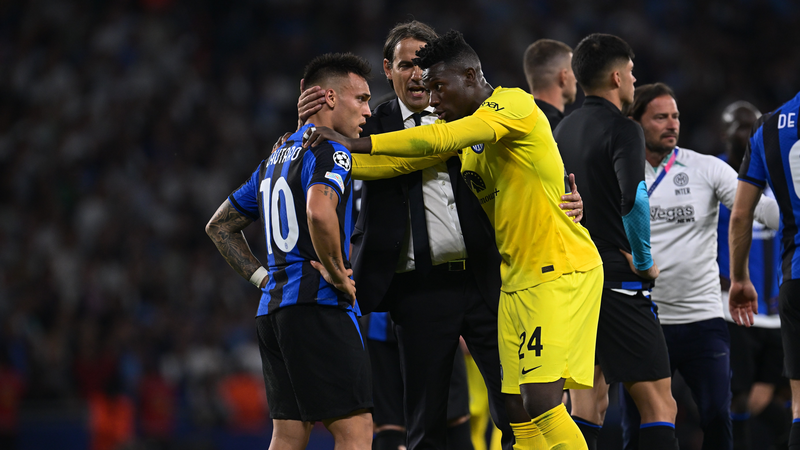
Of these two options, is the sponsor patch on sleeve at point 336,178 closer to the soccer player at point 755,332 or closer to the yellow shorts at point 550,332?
the yellow shorts at point 550,332

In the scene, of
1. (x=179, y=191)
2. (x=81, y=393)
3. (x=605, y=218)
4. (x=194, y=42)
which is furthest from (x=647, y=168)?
(x=194, y=42)

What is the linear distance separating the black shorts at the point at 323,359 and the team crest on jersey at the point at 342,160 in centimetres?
64

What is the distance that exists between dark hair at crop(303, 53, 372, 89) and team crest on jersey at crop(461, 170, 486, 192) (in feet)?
2.36

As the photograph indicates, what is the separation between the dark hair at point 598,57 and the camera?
4.61 metres

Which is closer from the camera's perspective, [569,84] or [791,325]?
[791,325]

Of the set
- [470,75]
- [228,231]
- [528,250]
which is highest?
[470,75]

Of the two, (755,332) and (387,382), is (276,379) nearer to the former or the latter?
(387,382)

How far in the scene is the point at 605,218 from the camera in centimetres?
454

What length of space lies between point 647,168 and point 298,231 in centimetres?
268

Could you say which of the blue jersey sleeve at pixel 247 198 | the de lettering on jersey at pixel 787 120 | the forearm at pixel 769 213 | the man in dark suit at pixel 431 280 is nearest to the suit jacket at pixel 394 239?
the man in dark suit at pixel 431 280

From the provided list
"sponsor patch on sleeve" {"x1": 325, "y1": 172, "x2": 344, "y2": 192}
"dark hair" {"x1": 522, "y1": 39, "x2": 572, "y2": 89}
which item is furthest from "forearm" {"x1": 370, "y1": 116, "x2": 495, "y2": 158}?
"dark hair" {"x1": 522, "y1": 39, "x2": 572, "y2": 89}

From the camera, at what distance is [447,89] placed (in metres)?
3.78

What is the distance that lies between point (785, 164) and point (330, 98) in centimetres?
227

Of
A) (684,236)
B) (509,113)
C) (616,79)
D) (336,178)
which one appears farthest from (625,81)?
(336,178)
